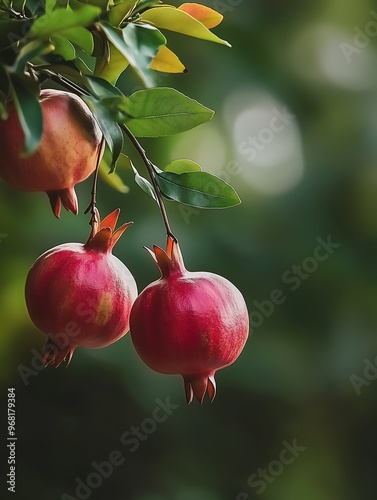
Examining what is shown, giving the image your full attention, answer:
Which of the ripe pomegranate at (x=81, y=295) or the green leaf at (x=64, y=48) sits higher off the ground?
the green leaf at (x=64, y=48)

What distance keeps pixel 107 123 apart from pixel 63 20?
0.08 meters

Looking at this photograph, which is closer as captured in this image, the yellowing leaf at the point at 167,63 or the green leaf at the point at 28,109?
the green leaf at the point at 28,109

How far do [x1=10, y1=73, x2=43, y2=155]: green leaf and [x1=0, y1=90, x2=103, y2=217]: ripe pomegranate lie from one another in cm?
7

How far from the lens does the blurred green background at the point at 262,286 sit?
166 cm

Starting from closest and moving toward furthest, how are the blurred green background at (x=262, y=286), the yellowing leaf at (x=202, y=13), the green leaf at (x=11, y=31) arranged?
1. the green leaf at (x=11, y=31)
2. the yellowing leaf at (x=202, y=13)
3. the blurred green background at (x=262, y=286)

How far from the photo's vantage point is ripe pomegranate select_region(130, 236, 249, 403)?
1.97 feet

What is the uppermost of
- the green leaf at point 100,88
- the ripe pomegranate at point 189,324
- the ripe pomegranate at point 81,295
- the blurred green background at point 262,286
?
the green leaf at point 100,88

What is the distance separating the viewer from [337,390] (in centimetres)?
180

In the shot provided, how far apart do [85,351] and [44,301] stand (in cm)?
102

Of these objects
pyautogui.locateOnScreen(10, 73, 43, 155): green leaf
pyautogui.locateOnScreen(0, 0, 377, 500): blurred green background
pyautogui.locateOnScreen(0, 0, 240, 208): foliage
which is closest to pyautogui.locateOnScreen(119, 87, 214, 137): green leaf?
pyautogui.locateOnScreen(0, 0, 240, 208): foliage

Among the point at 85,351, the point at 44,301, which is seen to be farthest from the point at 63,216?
the point at 44,301

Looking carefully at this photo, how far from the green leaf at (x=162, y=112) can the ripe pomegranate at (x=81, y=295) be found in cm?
8

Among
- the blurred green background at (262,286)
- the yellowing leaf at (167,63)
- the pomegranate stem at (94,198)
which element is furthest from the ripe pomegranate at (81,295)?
the blurred green background at (262,286)

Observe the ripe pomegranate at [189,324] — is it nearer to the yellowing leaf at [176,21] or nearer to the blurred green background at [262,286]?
the yellowing leaf at [176,21]
